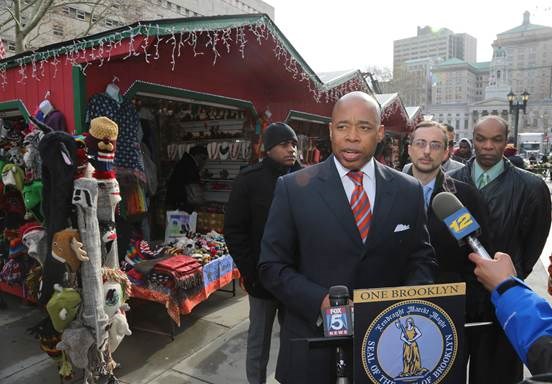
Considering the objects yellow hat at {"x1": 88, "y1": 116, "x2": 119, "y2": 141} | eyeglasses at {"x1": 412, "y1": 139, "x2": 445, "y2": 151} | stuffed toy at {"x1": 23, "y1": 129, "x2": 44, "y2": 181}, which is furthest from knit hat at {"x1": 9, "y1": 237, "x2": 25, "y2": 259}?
eyeglasses at {"x1": 412, "y1": 139, "x2": 445, "y2": 151}

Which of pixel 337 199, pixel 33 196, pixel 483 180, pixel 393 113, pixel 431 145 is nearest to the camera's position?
pixel 337 199

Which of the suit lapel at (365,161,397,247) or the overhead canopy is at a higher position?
the overhead canopy

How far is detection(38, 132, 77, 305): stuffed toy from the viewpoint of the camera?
2.80m

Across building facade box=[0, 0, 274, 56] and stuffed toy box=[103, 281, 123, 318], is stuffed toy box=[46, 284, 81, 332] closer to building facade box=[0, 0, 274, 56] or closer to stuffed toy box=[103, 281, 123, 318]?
stuffed toy box=[103, 281, 123, 318]

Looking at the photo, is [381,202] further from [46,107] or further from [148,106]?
[148,106]

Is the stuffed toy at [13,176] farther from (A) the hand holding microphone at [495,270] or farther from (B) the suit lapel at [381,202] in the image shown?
(A) the hand holding microphone at [495,270]

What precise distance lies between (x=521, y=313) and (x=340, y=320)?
53cm

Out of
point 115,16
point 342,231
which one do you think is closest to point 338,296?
point 342,231

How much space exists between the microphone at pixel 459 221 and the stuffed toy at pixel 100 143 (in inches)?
97.8

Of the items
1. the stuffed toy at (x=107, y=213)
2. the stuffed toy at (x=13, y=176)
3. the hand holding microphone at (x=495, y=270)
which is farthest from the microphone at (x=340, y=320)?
the stuffed toy at (x=13, y=176)

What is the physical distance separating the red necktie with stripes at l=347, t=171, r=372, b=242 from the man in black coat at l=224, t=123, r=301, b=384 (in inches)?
52.0

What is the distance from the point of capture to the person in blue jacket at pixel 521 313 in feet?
3.66

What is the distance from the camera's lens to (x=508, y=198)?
111 inches

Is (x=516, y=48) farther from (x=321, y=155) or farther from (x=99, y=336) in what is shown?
(x=99, y=336)
